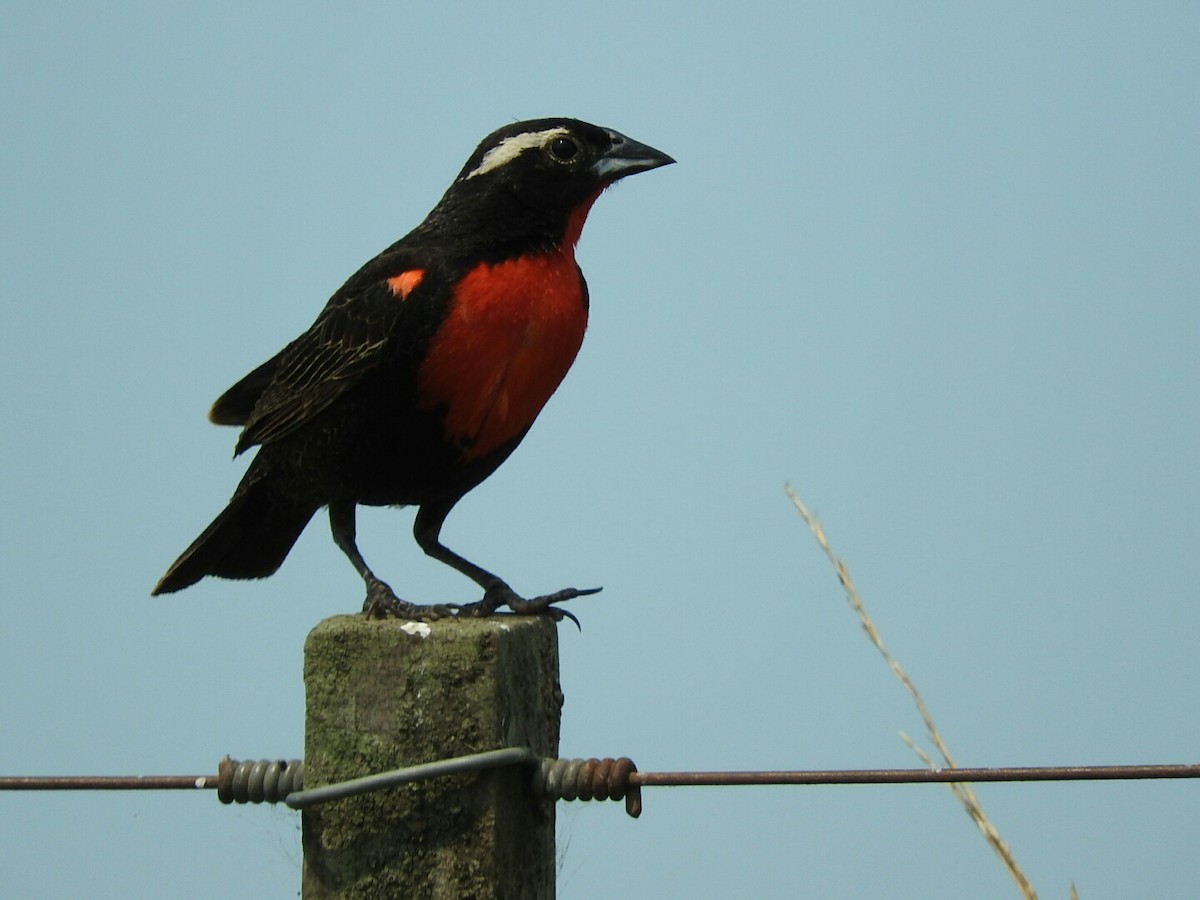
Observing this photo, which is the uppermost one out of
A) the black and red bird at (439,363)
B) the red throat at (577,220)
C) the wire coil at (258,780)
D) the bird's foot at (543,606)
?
the red throat at (577,220)

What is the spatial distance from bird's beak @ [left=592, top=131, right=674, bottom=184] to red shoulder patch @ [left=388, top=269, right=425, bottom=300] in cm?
72

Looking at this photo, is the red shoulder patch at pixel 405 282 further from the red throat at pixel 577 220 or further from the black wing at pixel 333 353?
the red throat at pixel 577 220

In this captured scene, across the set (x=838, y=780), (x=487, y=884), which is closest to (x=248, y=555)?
(x=487, y=884)

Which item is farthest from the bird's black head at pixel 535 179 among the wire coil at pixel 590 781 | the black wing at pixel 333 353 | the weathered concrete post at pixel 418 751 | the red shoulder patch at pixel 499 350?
the wire coil at pixel 590 781

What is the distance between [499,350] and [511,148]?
75 centimetres

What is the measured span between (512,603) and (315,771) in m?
1.18

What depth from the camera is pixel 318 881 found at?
9.05ft

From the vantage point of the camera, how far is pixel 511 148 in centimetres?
428

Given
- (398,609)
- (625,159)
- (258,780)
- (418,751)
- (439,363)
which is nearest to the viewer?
(418,751)

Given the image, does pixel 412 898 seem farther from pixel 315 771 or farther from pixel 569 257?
pixel 569 257

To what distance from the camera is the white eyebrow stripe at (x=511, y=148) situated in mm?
4254

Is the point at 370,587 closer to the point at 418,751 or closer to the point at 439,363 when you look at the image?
the point at 439,363

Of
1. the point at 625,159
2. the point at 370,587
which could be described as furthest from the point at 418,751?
the point at 625,159

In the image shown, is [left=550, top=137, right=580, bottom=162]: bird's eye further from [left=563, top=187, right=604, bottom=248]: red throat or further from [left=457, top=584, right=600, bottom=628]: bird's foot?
[left=457, top=584, right=600, bottom=628]: bird's foot
